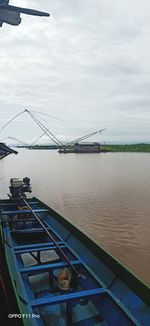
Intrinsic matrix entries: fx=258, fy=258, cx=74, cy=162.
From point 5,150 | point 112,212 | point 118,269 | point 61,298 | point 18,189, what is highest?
point 5,150

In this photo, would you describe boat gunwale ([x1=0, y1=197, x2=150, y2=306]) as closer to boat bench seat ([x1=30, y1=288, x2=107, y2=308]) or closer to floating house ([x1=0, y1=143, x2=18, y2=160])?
boat bench seat ([x1=30, y1=288, x2=107, y2=308])

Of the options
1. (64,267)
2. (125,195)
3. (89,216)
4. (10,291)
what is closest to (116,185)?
(125,195)

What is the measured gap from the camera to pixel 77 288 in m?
7.68

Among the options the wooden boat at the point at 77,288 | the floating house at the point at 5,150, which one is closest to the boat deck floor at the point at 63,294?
the wooden boat at the point at 77,288

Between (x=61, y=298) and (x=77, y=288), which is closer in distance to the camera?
(x=61, y=298)

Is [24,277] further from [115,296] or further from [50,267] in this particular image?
[115,296]

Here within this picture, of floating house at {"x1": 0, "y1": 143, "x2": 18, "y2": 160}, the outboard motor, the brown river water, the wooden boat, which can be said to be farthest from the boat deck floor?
the outboard motor

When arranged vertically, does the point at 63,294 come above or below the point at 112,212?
above

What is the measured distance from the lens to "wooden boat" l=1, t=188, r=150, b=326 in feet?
19.9

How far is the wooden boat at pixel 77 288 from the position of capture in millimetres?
6059

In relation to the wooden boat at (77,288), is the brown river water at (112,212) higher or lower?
lower

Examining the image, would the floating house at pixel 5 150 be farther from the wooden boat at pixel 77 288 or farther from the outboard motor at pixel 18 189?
the wooden boat at pixel 77 288

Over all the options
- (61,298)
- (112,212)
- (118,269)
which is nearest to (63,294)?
(61,298)

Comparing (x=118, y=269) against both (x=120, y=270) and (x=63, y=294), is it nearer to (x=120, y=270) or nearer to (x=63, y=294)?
(x=120, y=270)
